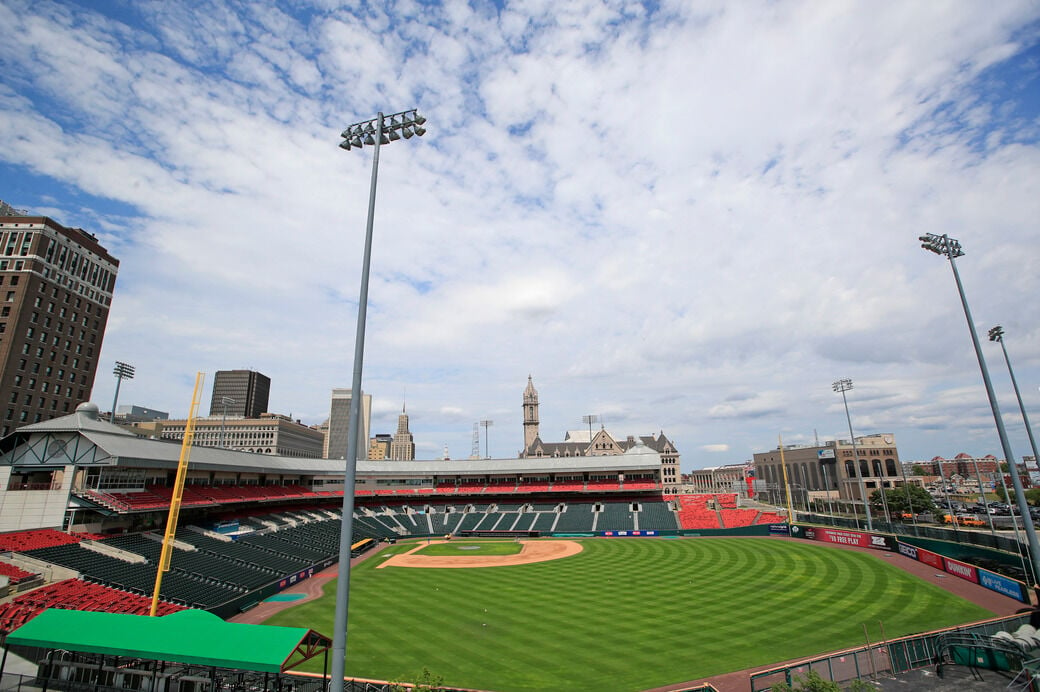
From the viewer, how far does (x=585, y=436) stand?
16925 cm

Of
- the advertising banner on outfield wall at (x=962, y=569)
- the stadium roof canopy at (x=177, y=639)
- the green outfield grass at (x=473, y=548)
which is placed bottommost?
the green outfield grass at (x=473, y=548)

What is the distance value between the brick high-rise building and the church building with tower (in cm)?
8751

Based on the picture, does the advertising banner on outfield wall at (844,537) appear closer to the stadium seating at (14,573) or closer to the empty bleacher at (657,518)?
the empty bleacher at (657,518)

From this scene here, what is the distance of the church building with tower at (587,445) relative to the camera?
133m

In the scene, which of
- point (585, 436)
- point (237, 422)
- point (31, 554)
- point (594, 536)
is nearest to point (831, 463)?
point (585, 436)

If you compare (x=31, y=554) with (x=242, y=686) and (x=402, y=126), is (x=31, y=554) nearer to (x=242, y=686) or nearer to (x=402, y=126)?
(x=242, y=686)

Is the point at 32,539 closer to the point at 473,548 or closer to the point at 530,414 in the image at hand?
the point at 473,548

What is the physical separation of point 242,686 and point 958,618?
3796 centimetres

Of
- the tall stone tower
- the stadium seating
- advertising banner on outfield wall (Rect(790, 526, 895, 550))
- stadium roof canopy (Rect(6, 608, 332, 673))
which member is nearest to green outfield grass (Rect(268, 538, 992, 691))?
advertising banner on outfield wall (Rect(790, 526, 895, 550))

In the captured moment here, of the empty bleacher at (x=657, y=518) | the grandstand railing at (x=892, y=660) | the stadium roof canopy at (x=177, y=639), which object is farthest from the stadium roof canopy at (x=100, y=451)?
the empty bleacher at (x=657, y=518)

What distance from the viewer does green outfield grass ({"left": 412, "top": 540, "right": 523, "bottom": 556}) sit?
58822mm

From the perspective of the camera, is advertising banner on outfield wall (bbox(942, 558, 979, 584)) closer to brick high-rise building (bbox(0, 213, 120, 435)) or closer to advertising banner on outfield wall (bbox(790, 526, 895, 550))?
advertising banner on outfield wall (bbox(790, 526, 895, 550))

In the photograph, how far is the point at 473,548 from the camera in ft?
205

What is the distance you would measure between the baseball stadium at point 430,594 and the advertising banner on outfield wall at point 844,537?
0.23 meters
